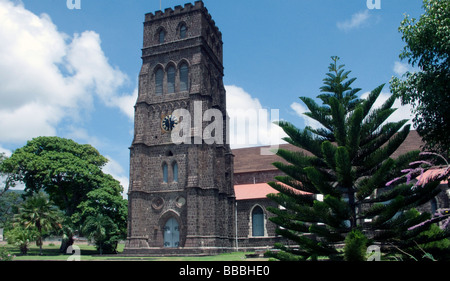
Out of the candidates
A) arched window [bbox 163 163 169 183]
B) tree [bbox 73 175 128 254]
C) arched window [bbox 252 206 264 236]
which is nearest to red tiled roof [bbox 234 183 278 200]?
arched window [bbox 252 206 264 236]

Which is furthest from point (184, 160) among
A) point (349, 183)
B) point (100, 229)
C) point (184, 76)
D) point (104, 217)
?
point (349, 183)

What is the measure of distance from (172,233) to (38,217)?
10.8 meters

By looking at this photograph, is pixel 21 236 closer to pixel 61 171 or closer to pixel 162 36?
pixel 61 171

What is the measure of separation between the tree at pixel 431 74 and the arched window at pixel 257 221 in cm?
1693

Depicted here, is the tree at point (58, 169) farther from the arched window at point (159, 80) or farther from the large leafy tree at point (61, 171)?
the arched window at point (159, 80)

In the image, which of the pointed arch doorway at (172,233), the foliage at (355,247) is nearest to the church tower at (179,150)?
the pointed arch doorway at (172,233)

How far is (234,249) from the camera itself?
28.5m

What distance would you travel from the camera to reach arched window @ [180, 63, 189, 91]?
2829cm

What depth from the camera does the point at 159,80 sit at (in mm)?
29141

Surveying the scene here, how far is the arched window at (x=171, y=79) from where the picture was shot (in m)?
28.6
